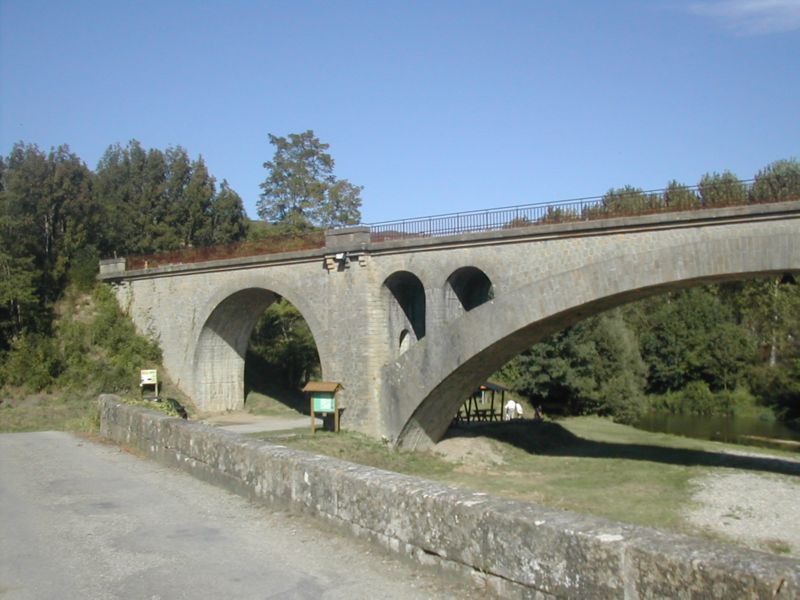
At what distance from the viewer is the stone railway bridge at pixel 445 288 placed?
54.1 feet

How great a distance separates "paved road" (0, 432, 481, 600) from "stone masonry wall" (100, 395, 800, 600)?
0.18 metres

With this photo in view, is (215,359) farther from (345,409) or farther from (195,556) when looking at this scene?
(195,556)

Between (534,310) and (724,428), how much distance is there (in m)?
20.1

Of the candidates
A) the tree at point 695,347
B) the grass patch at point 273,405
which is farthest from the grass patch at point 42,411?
the tree at point 695,347

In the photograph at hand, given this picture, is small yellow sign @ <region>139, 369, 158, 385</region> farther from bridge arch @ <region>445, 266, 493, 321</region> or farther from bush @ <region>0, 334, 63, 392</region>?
bridge arch @ <region>445, 266, 493, 321</region>

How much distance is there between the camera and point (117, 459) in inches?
424

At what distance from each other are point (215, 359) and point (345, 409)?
873cm

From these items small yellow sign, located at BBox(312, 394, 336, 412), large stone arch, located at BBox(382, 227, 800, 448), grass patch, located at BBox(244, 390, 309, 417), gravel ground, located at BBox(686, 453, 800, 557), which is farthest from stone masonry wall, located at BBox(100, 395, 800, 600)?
grass patch, located at BBox(244, 390, 309, 417)

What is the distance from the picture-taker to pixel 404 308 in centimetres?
2281

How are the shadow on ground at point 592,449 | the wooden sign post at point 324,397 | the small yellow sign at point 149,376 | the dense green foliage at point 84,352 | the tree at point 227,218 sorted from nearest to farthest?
the shadow on ground at point 592,449 < the wooden sign post at point 324,397 < the small yellow sign at point 149,376 < the dense green foliage at point 84,352 < the tree at point 227,218

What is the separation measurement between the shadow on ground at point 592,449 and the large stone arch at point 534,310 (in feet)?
7.17

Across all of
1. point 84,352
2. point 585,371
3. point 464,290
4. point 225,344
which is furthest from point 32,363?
point 585,371

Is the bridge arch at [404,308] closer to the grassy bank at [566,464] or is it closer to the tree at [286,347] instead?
the grassy bank at [566,464]

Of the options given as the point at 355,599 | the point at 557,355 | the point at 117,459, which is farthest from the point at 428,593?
the point at 557,355
